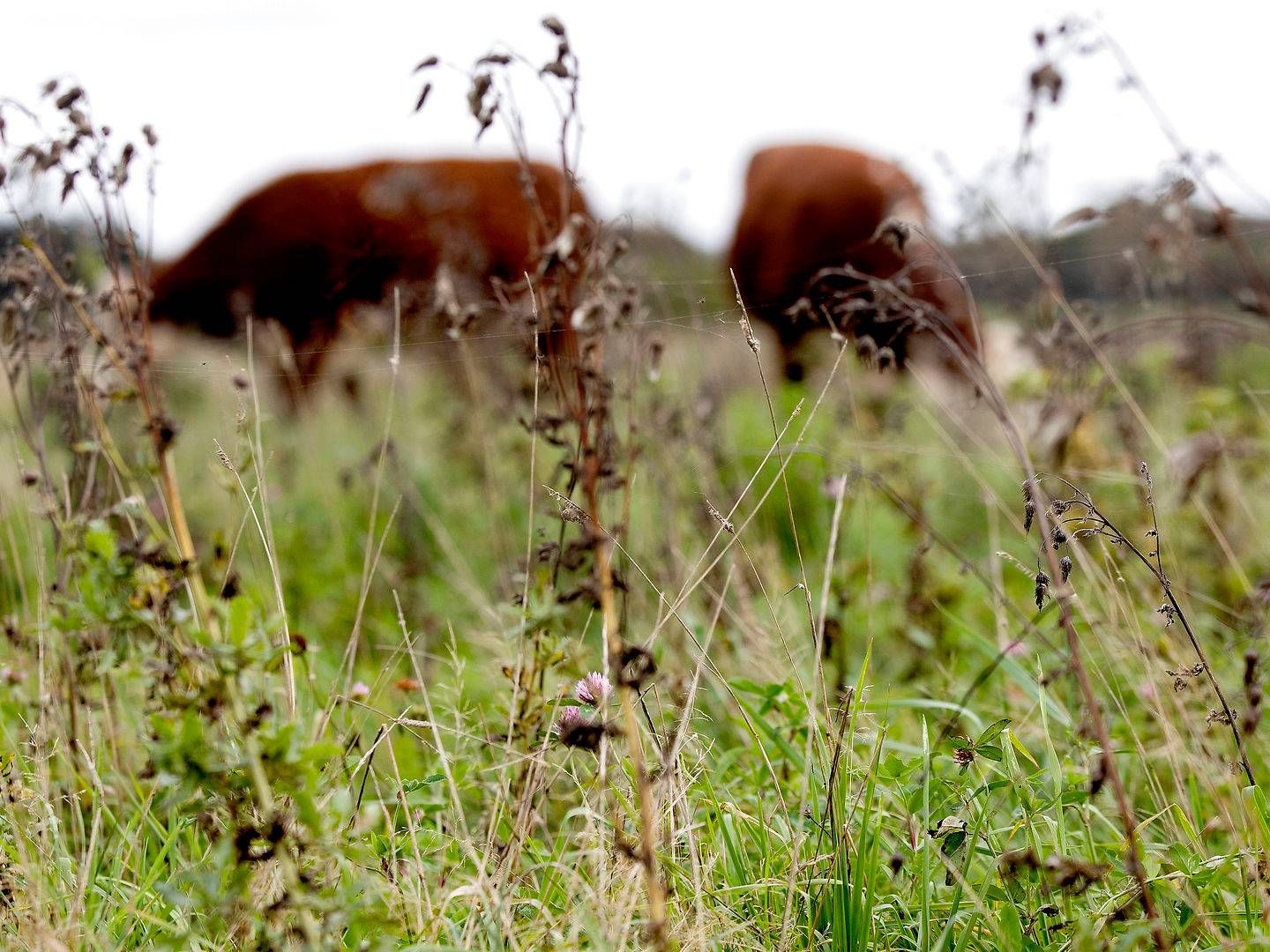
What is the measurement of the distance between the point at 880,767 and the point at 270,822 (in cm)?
79

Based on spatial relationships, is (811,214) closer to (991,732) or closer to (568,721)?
(991,732)

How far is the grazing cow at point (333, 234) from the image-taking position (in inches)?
173

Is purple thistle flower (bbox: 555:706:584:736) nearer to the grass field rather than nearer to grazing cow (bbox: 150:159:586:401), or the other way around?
the grass field

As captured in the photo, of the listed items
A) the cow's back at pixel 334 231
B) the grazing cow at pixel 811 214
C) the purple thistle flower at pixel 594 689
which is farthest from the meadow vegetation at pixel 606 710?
the grazing cow at pixel 811 214

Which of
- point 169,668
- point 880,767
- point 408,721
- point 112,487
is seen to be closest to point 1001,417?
point 880,767

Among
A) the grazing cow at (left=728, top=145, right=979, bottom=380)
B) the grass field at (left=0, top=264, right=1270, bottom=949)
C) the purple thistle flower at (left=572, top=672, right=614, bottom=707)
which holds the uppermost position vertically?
the grazing cow at (left=728, top=145, right=979, bottom=380)

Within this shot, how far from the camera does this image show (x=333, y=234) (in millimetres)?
5613

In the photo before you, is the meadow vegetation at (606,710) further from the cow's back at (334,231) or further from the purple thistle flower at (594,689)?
the cow's back at (334,231)

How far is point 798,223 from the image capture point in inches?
237

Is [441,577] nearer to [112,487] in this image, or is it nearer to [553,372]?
[112,487]

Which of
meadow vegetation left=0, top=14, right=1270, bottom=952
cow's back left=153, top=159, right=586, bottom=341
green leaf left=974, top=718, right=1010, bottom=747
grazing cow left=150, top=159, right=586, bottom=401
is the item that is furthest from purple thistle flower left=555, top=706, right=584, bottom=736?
cow's back left=153, top=159, right=586, bottom=341

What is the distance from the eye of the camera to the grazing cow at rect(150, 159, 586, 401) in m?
4.41

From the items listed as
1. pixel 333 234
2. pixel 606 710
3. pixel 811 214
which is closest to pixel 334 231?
pixel 333 234

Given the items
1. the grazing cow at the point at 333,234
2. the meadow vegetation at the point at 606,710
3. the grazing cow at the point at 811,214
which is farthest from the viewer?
the grazing cow at the point at 811,214
